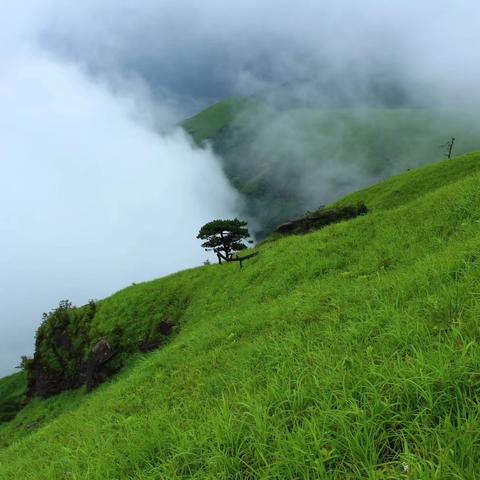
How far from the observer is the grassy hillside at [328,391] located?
160 inches

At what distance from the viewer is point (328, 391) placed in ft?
17.6

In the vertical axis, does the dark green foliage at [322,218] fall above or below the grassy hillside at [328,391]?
above

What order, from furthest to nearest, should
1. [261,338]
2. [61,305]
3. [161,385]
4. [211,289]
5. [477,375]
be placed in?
[61,305]
[211,289]
[161,385]
[261,338]
[477,375]

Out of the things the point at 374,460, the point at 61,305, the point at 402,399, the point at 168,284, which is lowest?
the point at 374,460

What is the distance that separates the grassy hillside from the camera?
13.4ft

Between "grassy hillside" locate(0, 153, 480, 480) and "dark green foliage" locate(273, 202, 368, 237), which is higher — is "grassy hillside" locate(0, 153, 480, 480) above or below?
below

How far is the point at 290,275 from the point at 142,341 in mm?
17382

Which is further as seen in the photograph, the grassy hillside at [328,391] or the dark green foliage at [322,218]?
the dark green foliage at [322,218]

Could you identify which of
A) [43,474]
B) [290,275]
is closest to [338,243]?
[290,275]

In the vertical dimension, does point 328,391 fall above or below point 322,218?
below

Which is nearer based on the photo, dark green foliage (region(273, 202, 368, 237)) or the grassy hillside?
the grassy hillside

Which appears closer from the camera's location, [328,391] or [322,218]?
[328,391]

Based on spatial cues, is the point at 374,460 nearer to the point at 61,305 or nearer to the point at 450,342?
the point at 450,342

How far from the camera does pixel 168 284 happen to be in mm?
36688
